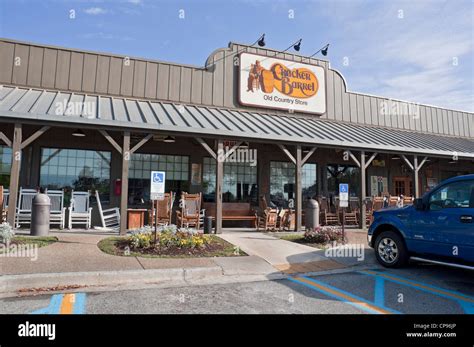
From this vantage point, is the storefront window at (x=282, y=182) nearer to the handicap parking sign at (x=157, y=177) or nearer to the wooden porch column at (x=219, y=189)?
the wooden porch column at (x=219, y=189)

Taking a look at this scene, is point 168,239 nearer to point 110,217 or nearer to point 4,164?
point 110,217

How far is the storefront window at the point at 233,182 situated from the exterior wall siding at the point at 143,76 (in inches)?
98.5

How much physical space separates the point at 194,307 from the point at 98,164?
9.10 meters

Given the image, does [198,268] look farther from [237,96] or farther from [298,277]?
[237,96]

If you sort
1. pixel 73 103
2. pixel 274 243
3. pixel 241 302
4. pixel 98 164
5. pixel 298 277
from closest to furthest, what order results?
pixel 241 302, pixel 298 277, pixel 274 243, pixel 73 103, pixel 98 164

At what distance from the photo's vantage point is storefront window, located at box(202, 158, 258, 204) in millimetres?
13859

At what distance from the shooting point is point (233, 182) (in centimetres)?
1431

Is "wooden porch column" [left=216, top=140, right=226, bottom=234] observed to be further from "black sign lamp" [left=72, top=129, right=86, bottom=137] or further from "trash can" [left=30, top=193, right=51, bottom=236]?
"trash can" [left=30, top=193, right=51, bottom=236]

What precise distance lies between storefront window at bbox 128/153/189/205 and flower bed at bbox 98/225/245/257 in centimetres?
446

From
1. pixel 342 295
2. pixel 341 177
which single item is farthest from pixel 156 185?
pixel 341 177

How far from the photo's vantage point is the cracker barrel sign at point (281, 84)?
48.4 feet

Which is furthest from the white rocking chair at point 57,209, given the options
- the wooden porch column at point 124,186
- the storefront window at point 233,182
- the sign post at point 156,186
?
the storefront window at point 233,182
